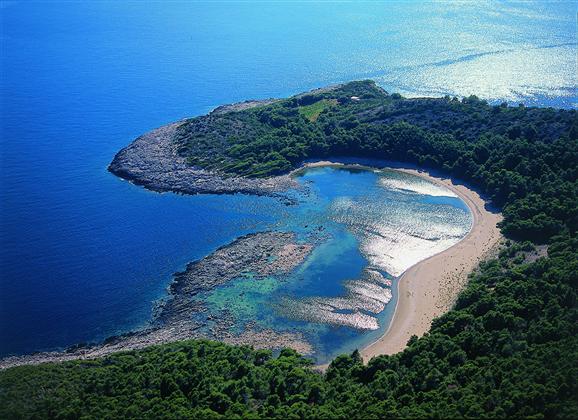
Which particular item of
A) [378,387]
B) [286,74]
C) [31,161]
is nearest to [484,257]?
[378,387]

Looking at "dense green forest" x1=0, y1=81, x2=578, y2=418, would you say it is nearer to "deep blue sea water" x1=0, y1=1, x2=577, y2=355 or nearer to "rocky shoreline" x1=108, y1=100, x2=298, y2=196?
"deep blue sea water" x1=0, y1=1, x2=577, y2=355

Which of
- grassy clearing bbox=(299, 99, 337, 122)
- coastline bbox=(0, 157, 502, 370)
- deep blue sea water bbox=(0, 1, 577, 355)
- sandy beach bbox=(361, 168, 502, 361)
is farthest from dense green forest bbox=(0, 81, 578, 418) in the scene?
grassy clearing bbox=(299, 99, 337, 122)

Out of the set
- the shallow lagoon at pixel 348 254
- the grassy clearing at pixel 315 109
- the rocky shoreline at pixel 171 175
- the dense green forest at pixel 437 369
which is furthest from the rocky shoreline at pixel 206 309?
the grassy clearing at pixel 315 109

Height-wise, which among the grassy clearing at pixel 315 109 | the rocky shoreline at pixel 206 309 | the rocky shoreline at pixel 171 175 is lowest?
the rocky shoreline at pixel 206 309

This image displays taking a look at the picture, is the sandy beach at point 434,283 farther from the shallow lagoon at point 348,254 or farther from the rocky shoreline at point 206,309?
the rocky shoreline at point 206,309

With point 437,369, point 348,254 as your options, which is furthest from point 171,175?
point 437,369

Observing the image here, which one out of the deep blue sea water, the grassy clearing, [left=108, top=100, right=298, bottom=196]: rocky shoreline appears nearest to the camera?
the deep blue sea water

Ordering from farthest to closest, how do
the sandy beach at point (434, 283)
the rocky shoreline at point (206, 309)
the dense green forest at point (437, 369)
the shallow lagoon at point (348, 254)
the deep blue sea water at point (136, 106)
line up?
the deep blue sea water at point (136, 106)
the shallow lagoon at point (348, 254)
the sandy beach at point (434, 283)
the rocky shoreline at point (206, 309)
the dense green forest at point (437, 369)
